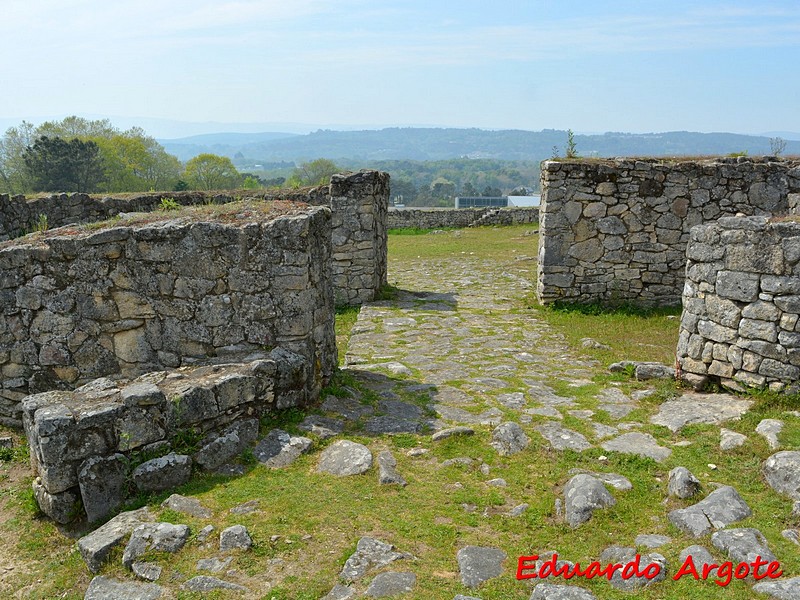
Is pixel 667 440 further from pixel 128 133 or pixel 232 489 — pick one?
pixel 128 133

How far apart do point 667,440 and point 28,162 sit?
158ft

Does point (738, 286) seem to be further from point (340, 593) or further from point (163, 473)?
point (163, 473)

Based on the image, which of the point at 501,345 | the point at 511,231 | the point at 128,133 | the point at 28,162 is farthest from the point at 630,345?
the point at 128,133

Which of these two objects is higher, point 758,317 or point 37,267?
point 37,267

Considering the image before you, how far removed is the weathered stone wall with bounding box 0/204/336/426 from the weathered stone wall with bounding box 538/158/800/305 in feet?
22.8

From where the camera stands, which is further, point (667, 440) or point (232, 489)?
point (667, 440)

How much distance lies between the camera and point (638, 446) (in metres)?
5.99

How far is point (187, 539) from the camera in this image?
4566 millimetres

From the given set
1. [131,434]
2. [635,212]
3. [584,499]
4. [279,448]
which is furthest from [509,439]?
[635,212]

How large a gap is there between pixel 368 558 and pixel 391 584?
31cm

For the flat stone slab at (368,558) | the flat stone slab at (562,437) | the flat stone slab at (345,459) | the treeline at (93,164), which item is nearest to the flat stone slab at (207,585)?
the flat stone slab at (368,558)

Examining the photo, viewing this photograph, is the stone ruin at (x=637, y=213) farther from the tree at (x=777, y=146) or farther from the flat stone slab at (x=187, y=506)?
the flat stone slab at (x=187, y=506)

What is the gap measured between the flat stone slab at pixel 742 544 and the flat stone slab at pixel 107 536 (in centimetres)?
398

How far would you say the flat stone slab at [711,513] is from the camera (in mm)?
4430
